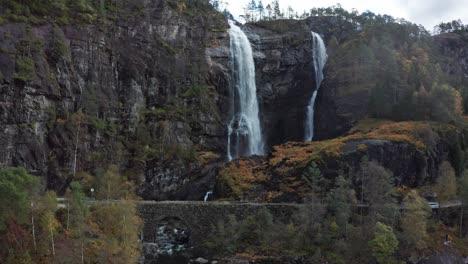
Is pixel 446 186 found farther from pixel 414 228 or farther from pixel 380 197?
pixel 414 228

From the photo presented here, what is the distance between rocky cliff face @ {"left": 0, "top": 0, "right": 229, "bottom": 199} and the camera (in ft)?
200

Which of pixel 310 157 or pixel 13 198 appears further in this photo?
pixel 310 157

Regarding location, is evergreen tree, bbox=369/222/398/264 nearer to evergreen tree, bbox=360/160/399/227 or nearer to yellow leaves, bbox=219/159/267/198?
evergreen tree, bbox=360/160/399/227

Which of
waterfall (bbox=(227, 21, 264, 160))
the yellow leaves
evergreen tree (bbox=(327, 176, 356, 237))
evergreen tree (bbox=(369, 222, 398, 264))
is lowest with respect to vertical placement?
evergreen tree (bbox=(369, 222, 398, 264))

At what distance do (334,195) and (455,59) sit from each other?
65.3 meters

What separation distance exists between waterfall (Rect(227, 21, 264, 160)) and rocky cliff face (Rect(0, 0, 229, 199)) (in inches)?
65.9

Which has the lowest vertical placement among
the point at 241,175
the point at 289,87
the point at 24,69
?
the point at 241,175

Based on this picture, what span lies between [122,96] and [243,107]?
64.7 feet

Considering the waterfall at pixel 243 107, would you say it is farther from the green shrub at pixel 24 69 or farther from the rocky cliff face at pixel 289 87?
the green shrub at pixel 24 69

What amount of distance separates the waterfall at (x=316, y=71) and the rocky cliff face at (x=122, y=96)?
47.5ft

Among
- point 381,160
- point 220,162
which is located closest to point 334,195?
point 381,160

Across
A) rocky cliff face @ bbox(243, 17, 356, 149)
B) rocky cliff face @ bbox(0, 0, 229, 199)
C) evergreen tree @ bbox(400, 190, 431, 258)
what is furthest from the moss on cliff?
rocky cliff face @ bbox(243, 17, 356, 149)

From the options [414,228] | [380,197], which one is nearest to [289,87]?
[380,197]

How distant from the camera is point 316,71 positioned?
88.6 m
